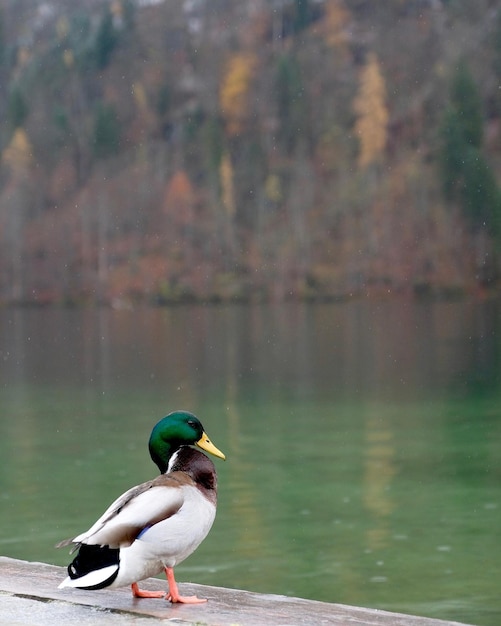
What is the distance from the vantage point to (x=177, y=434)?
5129 millimetres

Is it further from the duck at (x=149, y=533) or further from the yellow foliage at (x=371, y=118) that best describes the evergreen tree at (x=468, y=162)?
the duck at (x=149, y=533)

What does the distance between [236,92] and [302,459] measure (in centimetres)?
12746

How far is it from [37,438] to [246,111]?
123189mm

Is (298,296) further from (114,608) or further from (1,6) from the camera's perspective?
(114,608)

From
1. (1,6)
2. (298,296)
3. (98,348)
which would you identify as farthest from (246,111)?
(98,348)

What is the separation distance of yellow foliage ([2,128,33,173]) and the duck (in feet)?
443

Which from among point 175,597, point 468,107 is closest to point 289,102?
point 468,107

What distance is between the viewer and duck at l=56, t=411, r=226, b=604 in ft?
15.4

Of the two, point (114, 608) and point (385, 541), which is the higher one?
point (114, 608)

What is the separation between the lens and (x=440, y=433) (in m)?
19.1

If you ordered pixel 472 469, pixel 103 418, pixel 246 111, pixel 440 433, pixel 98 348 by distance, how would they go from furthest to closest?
pixel 246 111
pixel 98 348
pixel 103 418
pixel 440 433
pixel 472 469

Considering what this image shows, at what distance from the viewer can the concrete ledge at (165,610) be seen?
14.9 ft

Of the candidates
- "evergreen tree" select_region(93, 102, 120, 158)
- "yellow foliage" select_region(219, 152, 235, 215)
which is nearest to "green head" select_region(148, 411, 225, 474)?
"yellow foliage" select_region(219, 152, 235, 215)

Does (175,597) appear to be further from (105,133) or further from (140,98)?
(140,98)
